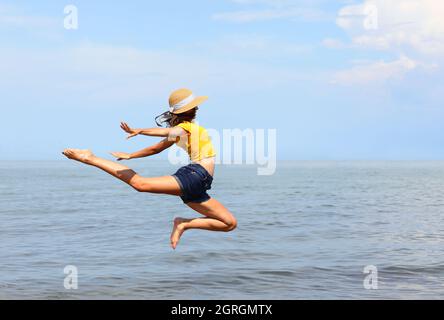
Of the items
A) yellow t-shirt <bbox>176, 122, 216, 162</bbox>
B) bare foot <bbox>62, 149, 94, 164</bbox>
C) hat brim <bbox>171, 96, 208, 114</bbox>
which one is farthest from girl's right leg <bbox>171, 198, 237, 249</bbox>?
bare foot <bbox>62, 149, 94, 164</bbox>

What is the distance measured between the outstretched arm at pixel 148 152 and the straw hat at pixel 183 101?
42 cm

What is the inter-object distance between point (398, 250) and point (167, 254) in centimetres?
700

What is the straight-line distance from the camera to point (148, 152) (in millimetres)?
8680

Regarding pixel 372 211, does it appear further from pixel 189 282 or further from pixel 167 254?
pixel 189 282

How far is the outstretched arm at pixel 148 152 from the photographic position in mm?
8500

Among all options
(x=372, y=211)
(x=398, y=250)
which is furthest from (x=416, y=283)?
(x=372, y=211)

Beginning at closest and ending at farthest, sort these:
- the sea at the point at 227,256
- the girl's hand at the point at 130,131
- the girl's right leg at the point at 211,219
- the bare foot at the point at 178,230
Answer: the girl's hand at the point at 130,131
the girl's right leg at the point at 211,219
the bare foot at the point at 178,230
the sea at the point at 227,256

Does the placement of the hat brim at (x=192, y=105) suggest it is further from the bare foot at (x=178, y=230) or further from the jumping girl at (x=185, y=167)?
the bare foot at (x=178, y=230)

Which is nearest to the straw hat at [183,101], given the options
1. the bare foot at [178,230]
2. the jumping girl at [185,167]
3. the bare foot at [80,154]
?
the jumping girl at [185,167]

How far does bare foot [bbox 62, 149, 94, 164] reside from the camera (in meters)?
8.48

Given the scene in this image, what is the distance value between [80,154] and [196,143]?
5.01 feet

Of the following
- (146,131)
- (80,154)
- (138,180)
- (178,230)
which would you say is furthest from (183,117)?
(178,230)

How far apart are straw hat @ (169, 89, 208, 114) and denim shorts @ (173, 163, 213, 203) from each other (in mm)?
757
